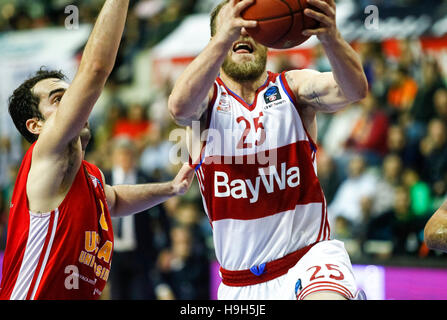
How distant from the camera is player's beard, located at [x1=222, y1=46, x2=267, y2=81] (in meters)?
4.75

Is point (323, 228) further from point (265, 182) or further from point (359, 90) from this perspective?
point (359, 90)

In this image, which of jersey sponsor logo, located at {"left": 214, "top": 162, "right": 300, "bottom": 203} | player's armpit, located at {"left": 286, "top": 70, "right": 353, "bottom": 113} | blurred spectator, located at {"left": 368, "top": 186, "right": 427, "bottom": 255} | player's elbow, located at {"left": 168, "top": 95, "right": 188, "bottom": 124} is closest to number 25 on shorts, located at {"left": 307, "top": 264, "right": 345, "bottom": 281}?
jersey sponsor logo, located at {"left": 214, "top": 162, "right": 300, "bottom": 203}

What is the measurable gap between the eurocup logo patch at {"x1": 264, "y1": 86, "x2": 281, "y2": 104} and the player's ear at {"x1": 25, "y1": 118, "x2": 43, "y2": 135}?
155cm

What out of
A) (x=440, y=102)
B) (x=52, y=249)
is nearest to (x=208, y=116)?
(x=52, y=249)

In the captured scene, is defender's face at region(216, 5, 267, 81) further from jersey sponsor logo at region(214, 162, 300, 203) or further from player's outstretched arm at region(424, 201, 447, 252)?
player's outstretched arm at region(424, 201, 447, 252)

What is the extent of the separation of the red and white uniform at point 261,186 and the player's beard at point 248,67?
0.58ft

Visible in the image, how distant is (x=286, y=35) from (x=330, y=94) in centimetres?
63

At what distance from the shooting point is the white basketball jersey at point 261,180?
4578 mm

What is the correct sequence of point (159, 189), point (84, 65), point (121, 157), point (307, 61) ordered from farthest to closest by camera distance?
1. point (307, 61)
2. point (121, 157)
3. point (159, 189)
4. point (84, 65)

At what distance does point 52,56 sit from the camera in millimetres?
14430

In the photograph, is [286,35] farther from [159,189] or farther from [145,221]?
[145,221]

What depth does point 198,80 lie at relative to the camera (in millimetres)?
4055

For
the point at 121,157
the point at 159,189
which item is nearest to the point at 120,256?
the point at 121,157

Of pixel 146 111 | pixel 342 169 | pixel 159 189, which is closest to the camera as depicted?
pixel 159 189
